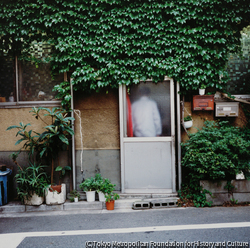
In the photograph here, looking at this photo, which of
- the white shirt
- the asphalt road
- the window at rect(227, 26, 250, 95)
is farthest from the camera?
the window at rect(227, 26, 250, 95)

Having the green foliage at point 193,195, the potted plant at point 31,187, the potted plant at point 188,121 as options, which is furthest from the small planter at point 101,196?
the potted plant at point 188,121

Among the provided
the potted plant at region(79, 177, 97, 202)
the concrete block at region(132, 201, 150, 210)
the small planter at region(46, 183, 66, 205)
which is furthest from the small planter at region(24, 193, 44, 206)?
the concrete block at region(132, 201, 150, 210)

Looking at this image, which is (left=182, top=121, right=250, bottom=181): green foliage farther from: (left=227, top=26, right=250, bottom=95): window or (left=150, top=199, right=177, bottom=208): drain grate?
(left=227, top=26, right=250, bottom=95): window

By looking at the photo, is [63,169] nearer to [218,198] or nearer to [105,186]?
Result: [105,186]

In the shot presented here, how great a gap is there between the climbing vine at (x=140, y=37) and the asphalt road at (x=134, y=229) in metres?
3.14

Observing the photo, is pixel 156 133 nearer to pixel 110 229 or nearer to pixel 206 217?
pixel 206 217

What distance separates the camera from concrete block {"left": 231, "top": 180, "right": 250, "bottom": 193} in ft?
19.0

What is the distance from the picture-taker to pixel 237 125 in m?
6.68

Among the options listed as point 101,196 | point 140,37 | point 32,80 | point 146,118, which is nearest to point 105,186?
point 101,196

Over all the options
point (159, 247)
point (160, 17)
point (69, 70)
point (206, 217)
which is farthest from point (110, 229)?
point (160, 17)

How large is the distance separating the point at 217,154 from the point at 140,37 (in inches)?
139

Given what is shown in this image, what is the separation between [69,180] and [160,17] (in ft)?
16.2

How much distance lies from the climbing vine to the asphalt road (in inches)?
124

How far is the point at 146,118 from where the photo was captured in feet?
21.6
